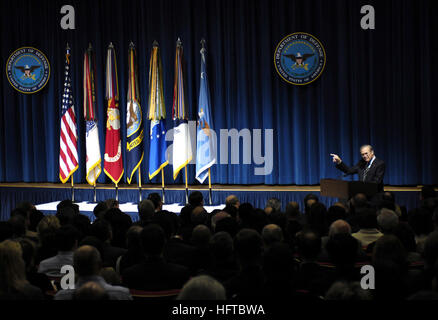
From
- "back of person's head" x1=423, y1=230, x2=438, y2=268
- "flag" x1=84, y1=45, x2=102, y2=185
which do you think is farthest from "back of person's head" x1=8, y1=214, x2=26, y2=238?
"flag" x1=84, y1=45, x2=102, y2=185

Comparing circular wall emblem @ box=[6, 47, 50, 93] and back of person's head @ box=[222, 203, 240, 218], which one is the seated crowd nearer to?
back of person's head @ box=[222, 203, 240, 218]

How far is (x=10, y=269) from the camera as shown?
2.85 metres

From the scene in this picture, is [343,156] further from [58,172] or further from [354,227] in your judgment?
[58,172]

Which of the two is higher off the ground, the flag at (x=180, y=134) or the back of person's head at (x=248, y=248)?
the flag at (x=180, y=134)

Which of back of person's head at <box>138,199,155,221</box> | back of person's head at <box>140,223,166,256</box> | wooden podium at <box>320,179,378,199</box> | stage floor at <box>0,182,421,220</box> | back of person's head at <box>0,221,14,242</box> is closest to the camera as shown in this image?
back of person's head at <box>140,223,166,256</box>

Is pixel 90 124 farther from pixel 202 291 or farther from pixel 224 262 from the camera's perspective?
pixel 202 291

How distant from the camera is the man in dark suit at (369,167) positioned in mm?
7742

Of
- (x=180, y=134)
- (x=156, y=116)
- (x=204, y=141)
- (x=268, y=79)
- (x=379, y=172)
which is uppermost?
(x=268, y=79)

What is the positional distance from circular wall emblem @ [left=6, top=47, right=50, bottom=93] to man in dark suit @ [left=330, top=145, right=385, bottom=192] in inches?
279

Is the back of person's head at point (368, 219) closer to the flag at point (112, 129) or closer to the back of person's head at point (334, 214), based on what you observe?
the back of person's head at point (334, 214)

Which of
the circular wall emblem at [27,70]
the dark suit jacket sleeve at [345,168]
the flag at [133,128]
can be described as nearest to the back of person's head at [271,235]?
the dark suit jacket sleeve at [345,168]

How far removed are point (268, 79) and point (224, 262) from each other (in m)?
7.24

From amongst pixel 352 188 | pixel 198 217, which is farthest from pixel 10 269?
pixel 352 188

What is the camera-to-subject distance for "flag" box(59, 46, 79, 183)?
10.0 meters
